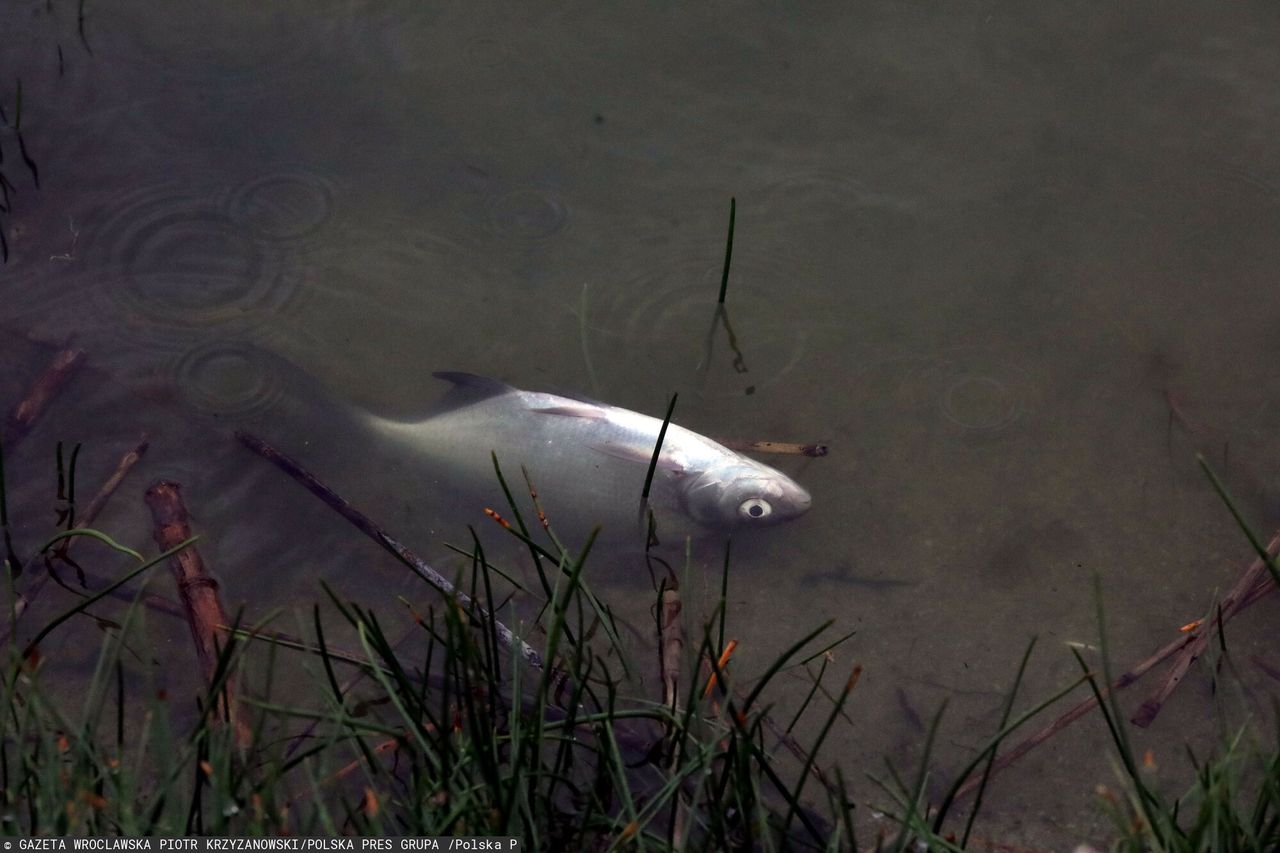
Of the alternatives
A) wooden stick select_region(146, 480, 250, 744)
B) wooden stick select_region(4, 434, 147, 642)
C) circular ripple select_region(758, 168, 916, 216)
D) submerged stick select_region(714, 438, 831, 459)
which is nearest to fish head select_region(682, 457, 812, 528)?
submerged stick select_region(714, 438, 831, 459)

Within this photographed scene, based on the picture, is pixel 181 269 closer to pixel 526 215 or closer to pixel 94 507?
pixel 94 507

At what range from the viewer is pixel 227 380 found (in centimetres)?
413

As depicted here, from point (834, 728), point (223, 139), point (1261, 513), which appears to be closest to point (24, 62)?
point (223, 139)

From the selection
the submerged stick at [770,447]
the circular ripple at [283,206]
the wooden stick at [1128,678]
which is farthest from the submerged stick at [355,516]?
the wooden stick at [1128,678]

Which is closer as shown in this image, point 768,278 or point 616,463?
point 616,463

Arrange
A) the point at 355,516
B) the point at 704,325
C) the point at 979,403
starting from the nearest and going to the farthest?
the point at 355,516 → the point at 979,403 → the point at 704,325

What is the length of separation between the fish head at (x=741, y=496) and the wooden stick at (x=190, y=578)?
1.61 meters

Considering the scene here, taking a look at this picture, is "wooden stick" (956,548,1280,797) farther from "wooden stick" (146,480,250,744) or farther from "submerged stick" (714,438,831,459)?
"wooden stick" (146,480,250,744)

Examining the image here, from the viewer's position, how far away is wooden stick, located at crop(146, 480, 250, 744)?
3191mm

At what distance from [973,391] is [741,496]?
111cm

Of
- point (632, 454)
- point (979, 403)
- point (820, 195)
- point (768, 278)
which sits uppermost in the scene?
point (820, 195)

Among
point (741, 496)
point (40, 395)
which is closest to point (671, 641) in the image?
point (741, 496)

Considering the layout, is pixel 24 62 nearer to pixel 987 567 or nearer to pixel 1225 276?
pixel 987 567

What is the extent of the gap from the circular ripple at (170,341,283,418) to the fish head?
1712 mm
